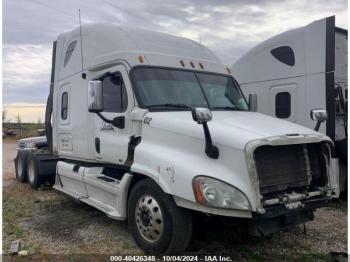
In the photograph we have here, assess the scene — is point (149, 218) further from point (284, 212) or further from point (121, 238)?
point (284, 212)

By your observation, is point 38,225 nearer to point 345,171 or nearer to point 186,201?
point 186,201

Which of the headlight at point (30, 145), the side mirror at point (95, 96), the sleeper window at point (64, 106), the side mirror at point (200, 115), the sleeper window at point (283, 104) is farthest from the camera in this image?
the headlight at point (30, 145)

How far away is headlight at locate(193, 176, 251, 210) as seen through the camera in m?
4.28

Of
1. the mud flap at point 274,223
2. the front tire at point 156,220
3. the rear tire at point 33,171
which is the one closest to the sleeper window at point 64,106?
the rear tire at point 33,171

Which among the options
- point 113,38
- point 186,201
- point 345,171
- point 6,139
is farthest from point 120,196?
point 6,139

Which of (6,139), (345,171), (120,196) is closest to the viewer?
(120,196)

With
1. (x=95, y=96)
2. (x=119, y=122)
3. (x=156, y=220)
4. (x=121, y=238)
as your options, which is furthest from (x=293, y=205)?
(x=95, y=96)

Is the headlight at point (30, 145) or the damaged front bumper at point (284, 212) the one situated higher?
the headlight at point (30, 145)

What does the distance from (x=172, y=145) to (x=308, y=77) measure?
4.41m

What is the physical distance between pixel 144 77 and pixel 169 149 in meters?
1.37

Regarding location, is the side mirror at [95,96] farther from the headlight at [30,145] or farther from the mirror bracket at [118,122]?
the headlight at [30,145]

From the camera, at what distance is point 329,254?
17.1ft

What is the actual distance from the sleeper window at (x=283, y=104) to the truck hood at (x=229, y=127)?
130 inches

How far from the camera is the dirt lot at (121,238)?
5.30 meters
